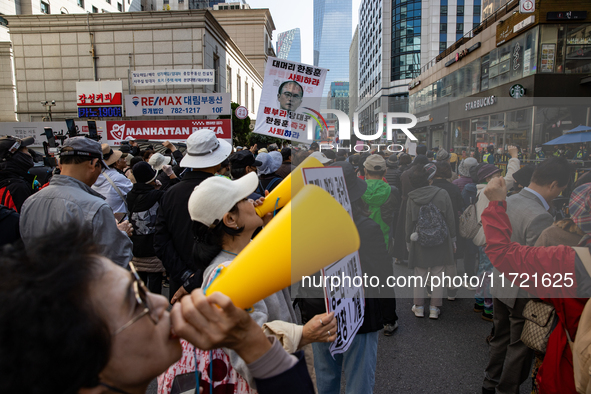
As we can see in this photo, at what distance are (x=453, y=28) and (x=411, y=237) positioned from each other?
2735 inches

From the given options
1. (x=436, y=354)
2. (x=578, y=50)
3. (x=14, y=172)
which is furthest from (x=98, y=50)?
(x=578, y=50)

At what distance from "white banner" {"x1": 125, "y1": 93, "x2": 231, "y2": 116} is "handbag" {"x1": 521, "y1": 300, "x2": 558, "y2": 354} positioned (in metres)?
14.1

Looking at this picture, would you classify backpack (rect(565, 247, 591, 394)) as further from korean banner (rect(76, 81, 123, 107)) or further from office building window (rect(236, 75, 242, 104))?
office building window (rect(236, 75, 242, 104))

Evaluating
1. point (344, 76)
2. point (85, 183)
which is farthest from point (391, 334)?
point (344, 76)

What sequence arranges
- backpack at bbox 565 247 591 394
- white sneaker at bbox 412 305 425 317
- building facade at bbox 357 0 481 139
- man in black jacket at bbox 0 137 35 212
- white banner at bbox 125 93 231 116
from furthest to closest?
building facade at bbox 357 0 481 139, white banner at bbox 125 93 231 116, white sneaker at bbox 412 305 425 317, man in black jacket at bbox 0 137 35 212, backpack at bbox 565 247 591 394

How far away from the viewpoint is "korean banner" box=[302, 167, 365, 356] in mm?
1593

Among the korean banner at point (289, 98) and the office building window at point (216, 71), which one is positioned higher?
the office building window at point (216, 71)

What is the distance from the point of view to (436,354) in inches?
140

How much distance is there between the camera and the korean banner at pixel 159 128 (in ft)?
44.7

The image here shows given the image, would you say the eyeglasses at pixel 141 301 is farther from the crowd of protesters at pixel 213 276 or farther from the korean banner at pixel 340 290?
the korean banner at pixel 340 290

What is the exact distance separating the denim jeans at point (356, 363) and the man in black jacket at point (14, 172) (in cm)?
350

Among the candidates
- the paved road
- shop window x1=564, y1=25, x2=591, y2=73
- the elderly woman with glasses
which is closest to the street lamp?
the paved road

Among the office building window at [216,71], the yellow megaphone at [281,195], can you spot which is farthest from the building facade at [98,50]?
the yellow megaphone at [281,195]

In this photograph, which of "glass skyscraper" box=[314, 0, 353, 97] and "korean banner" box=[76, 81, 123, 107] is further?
"glass skyscraper" box=[314, 0, 353, 97]
